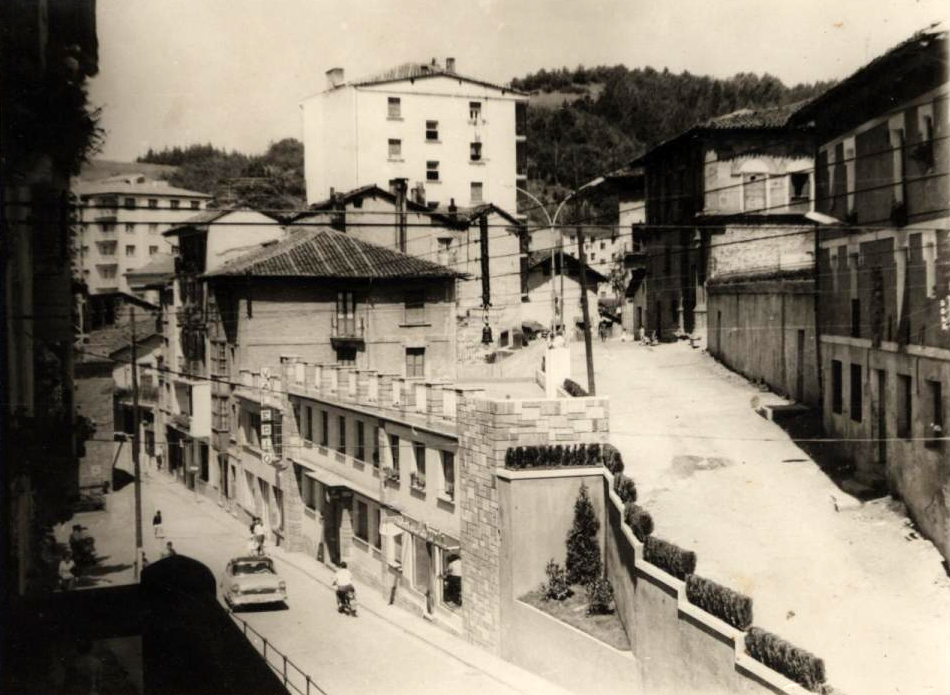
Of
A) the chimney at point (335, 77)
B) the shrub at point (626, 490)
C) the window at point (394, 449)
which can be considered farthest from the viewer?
the chimney at point (335, 77)

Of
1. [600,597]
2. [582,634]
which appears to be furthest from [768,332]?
[582,634]

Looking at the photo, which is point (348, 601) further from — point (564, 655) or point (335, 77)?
point (335, 77)

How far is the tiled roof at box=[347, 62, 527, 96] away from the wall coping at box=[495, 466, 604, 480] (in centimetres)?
3251

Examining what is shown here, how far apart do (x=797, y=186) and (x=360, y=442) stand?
1963 cm

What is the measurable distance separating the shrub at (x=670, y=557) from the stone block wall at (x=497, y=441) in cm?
503

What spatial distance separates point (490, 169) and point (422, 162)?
4.01m

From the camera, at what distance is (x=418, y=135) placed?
170ft

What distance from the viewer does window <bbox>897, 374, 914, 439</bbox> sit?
61.2 feet

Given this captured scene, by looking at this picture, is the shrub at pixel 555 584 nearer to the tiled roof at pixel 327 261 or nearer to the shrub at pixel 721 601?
the shrub at pixel 721 601

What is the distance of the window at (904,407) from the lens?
18.6 m

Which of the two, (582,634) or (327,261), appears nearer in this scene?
(582,634)

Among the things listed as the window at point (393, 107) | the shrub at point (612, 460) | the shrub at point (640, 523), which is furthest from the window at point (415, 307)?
the shrub at point (640, 523)

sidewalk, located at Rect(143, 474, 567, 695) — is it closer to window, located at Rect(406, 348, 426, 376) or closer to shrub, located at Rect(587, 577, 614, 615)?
shrub, located at Rect(587, 577, 614, 615)

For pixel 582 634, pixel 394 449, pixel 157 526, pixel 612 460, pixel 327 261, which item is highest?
pixel 327 261
